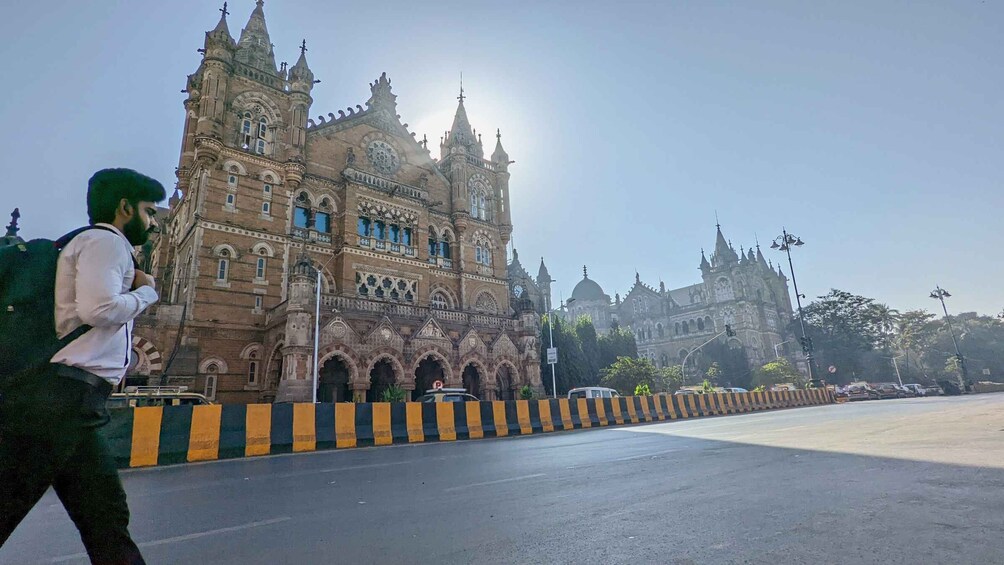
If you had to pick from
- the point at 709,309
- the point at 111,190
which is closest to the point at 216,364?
the point at 111,190

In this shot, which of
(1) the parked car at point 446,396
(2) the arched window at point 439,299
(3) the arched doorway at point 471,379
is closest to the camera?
(1) the parked car at point 446,396

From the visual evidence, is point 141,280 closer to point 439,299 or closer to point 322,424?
point 322,424

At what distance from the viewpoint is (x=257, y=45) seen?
2877cm

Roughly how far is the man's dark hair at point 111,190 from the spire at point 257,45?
2884 cm

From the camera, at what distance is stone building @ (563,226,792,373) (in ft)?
214

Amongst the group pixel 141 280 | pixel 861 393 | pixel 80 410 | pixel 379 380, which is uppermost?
pixel 379 380

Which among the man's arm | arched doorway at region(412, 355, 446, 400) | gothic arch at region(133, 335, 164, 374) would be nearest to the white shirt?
the man's arm

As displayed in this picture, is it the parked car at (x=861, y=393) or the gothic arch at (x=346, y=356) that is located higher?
the gothic arch at (x=346, y=356)

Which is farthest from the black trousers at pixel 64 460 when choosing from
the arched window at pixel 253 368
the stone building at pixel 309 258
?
the arched window at pixel 253 368

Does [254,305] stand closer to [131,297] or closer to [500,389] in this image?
[500,389]

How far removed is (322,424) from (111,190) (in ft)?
32.7

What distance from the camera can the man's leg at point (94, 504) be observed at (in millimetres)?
2076

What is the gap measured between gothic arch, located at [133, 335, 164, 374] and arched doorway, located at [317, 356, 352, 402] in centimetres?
622

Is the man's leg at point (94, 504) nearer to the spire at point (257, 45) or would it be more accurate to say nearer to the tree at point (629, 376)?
the spire at point (257, 45)
